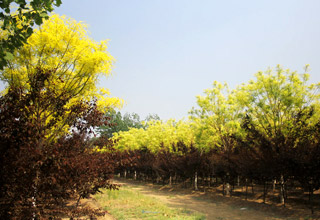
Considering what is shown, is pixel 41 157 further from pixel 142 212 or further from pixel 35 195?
pixel 142 212

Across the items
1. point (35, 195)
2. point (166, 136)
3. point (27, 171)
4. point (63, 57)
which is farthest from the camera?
point (166, 136)

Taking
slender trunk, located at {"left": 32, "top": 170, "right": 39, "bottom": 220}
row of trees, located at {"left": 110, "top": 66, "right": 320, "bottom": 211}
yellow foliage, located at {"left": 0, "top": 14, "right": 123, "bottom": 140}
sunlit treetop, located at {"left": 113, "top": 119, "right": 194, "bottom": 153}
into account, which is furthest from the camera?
sunlit treetop, located at {"left": 113, "top": 119, "right": 194, "bottom": 153}

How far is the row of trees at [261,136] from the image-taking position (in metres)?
11.2

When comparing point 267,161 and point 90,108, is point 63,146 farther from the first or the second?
point 267,161

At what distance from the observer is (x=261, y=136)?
494 inches

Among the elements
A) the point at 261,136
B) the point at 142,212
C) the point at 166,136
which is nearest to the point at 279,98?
the point at 261,136

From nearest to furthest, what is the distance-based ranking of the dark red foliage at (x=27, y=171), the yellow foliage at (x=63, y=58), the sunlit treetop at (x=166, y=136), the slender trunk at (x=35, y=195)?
the dark red foliage at (x=27, y=171) → the slender trunk at (x=35, y=195) → the yellow foliage at (x=63, y=58) → the sunlit treetop at (x=166, y=136)

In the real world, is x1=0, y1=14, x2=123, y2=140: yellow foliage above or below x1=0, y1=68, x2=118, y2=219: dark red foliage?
above

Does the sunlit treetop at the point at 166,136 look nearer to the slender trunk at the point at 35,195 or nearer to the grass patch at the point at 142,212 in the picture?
the grass patch at the point at 142,212

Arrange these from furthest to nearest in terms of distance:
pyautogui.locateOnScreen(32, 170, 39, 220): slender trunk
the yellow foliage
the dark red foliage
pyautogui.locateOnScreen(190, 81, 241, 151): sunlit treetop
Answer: pyautogui.locateOnScreen(190, 81, 241, 151): sunlit treetop < the yellow foliage < pyautogui.locateOnScreen(32, 170, 39, 220): slender trunk < the dark red foliage

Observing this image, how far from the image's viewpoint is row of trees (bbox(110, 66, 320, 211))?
36.9 feet

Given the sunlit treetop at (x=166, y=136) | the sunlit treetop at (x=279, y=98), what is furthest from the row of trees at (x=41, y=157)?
the sunlit treetop at (x=166, y=136)

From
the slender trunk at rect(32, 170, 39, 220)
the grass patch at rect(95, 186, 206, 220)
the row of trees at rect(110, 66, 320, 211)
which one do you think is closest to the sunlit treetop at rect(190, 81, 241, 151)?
the row of trees at rect(110, 66, 320, 211)

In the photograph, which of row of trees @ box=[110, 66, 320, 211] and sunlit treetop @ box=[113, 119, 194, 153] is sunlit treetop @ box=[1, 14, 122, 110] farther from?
sunlit treetop @ box=[113, 119, 194, 153]
